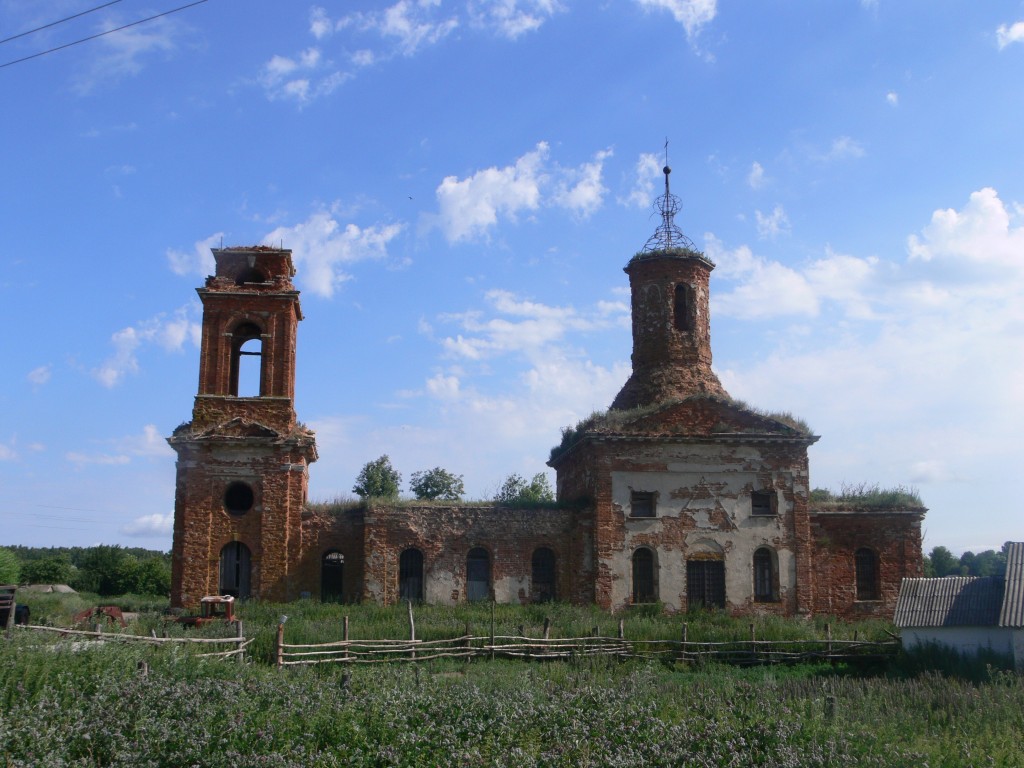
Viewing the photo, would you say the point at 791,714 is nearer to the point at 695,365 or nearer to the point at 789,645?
the point at 789,645

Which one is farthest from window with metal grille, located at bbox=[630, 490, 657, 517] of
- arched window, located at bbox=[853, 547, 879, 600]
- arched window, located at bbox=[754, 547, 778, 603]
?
arched window, located at bbox=[853, 547, 879, 600]

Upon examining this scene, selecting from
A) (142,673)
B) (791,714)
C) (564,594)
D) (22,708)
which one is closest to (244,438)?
(564,594)

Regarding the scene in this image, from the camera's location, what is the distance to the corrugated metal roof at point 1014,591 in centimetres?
1975

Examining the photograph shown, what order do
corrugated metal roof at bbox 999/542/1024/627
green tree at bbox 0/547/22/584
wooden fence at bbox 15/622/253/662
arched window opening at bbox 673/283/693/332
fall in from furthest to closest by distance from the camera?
green tree at bbox 0/547/22/584 → arched window opening at bbox 673/283/693/332 → corrugated metal roof at bbox 999/542/1024/627 → wooden fence at bbox 15/622/253/662

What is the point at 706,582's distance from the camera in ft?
91.9

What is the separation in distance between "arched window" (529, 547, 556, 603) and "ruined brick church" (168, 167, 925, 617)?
1.6 inches

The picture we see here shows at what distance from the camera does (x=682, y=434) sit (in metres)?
28.2

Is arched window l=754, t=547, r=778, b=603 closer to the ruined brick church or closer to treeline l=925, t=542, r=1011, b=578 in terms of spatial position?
the ruined brick church

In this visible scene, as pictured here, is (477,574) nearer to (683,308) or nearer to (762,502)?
(762,502)

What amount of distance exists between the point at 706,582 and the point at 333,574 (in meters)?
10.7

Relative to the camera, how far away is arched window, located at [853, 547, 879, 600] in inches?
1145

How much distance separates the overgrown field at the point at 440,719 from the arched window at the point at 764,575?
42.0ft

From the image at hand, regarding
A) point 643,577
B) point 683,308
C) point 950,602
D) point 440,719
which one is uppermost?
point 683,308

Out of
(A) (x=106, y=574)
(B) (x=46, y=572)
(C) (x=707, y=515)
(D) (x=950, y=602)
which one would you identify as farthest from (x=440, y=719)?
(B) (x=46, y=572)
